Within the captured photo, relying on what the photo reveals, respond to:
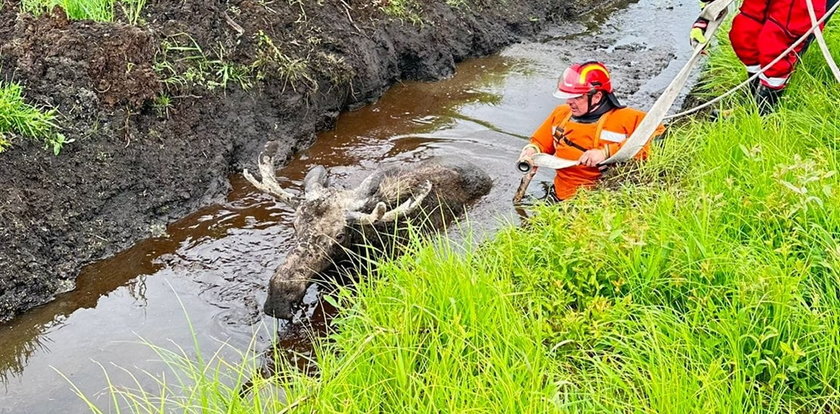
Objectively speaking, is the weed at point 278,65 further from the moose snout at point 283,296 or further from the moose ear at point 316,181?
the moose snout at point 283,296

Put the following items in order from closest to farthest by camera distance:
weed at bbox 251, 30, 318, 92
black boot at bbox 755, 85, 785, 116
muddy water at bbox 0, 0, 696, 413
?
muddy water at bbox 0, 0, 696, 413 < black boot at bbox 755, 85, 785, 116 < weed at bbox 251, 30, 318, 92

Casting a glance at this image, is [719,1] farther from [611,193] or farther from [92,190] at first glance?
[92,190]

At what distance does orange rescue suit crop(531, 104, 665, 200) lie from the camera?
202 inches

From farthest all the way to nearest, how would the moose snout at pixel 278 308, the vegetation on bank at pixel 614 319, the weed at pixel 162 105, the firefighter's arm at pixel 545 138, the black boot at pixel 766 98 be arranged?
the weed at pixel 162 105 → the firefighter's arm at pixel 545 138 → the black boot at pixel 766 98 → the moose snout at pixel 278 308 → the vegetation on bank at pixel 614 319

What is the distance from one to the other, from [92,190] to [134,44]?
4.82ft

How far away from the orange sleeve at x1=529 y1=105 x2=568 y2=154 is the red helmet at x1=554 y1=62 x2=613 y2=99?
16.1 inches

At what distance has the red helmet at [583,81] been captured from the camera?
196 inches

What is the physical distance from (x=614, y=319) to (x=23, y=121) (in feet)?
14.7

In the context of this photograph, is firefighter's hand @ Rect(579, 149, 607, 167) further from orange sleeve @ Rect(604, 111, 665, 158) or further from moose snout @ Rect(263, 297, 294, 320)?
moose snout @ Rect(263, 297, 294, 320)

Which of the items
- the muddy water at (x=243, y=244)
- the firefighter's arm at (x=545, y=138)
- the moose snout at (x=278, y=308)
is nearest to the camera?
the muddy water at (x=243, y=244)

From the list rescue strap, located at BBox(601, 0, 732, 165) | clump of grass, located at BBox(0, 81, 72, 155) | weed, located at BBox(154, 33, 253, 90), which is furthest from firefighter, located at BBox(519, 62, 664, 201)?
clump of grass, located at BBox(0, 81, 72, 155)

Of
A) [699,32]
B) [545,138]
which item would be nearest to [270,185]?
[545,138]

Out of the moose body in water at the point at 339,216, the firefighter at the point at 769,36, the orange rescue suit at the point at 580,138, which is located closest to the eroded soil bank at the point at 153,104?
the moose body in water at the point at 339,216

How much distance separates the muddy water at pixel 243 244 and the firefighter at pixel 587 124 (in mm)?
717
